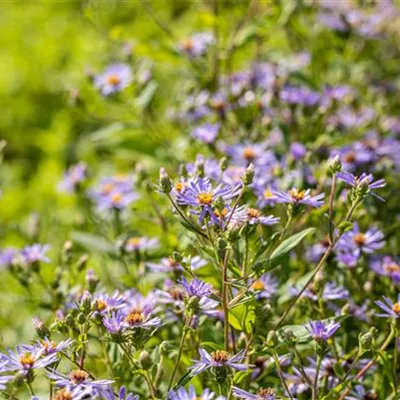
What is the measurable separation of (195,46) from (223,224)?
1.09m

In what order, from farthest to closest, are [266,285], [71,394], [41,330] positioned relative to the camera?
[266,285]
[41,330]
[71,394]

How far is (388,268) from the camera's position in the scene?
4.88 feet

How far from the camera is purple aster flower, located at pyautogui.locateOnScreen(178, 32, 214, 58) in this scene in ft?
7.00

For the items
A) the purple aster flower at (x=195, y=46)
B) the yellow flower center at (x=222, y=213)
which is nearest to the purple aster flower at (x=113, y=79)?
the purple aster flower at (x=195, y=46)

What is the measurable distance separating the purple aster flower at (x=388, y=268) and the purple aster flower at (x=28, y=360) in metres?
0.71

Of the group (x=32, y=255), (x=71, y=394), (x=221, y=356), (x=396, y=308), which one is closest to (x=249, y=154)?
(x=32, y=255)

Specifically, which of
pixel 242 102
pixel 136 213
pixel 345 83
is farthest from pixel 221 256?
pixel 345 83

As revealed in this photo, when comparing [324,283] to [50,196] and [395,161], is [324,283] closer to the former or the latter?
[395,161]

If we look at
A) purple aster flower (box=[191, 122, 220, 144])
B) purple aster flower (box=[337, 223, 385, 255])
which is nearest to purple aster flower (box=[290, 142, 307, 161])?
purple aster flower (box=[191, 122, 220, 144])

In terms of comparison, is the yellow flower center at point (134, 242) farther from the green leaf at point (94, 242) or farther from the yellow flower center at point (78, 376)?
the yellow flower center at point (78, 376)

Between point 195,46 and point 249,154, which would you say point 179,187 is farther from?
point 195,46

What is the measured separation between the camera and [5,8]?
175 inches

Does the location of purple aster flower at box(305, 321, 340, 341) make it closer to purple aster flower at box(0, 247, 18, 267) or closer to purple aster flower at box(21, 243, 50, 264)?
purple aster flower at box(21, 243, 50, 264)

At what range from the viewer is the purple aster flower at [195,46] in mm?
2135
